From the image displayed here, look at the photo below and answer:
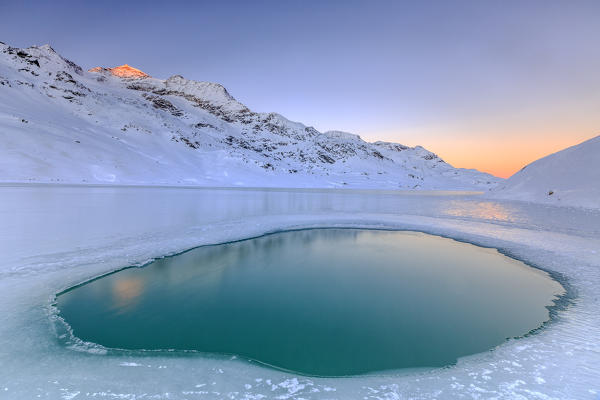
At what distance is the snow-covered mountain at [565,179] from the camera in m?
31.6

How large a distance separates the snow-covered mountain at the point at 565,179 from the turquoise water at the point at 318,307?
102ft

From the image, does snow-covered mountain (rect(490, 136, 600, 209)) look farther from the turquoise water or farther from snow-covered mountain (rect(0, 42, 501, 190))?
snow-covered mountain (rect(0, 42, 501, 190))

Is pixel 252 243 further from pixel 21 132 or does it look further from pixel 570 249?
pixel 21 132

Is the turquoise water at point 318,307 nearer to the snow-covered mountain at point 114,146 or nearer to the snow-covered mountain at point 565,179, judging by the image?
the snow-covered mountain at point 565,179

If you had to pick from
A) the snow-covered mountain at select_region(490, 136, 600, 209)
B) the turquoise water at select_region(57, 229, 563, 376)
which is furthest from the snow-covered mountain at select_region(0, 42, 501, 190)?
the snow-covered mountain at select_region(490, 136, 600, 209)

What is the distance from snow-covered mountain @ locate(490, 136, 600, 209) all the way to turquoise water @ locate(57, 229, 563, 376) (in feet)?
102

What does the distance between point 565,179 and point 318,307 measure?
43.7m

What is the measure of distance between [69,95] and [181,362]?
13944cm

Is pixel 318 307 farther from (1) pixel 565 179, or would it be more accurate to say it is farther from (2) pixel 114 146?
(2) pixel 114 146

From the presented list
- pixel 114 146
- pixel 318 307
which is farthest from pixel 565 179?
pixel 114 146

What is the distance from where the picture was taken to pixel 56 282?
749cm

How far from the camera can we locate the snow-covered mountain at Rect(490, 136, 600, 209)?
31.6 metres

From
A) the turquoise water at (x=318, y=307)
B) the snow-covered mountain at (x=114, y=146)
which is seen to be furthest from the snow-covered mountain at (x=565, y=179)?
the snow-covered mountain at (x=114, y=146)

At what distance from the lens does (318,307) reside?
6.75 m
